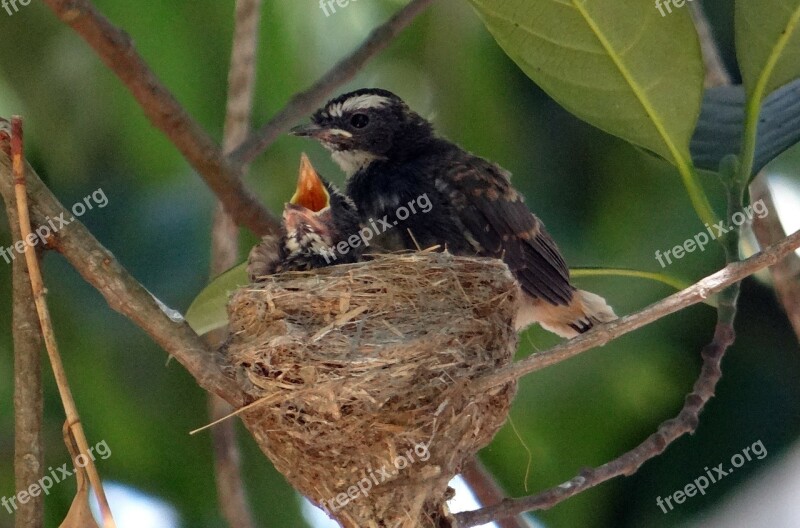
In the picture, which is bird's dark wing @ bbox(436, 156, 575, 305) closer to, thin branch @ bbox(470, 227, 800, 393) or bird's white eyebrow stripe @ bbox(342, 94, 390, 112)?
bird's white eyebrow stripe @ bbox(342, 94, 390, 112)

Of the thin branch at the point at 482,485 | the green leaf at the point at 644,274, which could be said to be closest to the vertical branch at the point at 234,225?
the thin branch at the point at 482,485

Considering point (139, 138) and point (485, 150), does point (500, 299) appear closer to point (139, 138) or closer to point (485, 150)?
point (485, 150)

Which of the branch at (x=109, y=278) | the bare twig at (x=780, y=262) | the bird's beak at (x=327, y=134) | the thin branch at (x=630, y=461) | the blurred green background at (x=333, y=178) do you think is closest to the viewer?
the branch at (x=109, y=278)

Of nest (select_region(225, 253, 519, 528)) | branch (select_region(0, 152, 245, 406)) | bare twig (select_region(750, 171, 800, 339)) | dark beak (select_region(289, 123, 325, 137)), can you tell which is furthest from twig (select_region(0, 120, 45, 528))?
bare twig (select_region(750, 171, 800, 339))

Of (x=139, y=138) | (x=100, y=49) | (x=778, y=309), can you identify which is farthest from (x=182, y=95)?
(x=778, y=309)

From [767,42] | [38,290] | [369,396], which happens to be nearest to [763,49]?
[767,42]

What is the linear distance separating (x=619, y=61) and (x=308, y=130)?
50.8 inches

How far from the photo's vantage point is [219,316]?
3.31m

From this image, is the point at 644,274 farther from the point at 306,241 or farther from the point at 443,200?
the point at 306,241

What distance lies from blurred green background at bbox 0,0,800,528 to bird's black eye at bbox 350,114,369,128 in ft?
3.61

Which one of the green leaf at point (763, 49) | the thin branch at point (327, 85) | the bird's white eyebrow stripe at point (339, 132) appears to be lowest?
the green leaf at point (763, 49)

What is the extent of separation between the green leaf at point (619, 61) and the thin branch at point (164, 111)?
1.04 meters

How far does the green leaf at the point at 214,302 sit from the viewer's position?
326cm

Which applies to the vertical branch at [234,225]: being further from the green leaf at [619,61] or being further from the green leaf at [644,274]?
the green leaf at [619,61]
